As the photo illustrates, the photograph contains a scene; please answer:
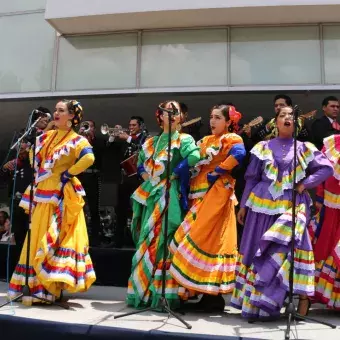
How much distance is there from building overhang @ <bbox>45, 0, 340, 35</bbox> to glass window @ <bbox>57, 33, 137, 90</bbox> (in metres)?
0.19

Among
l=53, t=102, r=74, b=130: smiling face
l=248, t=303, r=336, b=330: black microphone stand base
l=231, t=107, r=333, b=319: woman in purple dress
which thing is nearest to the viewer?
l=248, t=303, r=336, b=330: black microphone stand base

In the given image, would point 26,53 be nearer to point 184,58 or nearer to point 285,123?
point 184,58

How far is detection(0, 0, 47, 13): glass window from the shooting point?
7.57 m

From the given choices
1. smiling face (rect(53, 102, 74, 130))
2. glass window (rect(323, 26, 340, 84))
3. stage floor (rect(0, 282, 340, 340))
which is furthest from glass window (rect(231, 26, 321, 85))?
stage floor (rect(0, 282, 340, 340))

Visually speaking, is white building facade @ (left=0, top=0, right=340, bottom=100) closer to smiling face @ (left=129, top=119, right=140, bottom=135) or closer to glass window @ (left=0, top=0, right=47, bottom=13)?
glass window @ (left=0, top=0, right=47, bottom=13)

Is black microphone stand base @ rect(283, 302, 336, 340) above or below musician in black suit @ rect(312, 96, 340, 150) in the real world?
below

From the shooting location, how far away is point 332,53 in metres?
6.66

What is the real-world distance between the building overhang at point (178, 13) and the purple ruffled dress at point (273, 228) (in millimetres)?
3463

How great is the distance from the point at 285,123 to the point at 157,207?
1.28 meters

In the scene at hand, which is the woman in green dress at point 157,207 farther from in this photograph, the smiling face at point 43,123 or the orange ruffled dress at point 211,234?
the smiling face at point 43,123

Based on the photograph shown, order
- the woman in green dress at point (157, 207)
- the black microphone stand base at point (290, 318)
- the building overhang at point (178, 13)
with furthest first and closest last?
the building overhang at point (178, 13)
the woman in green dress at point (157, 207)
the black microphone stand base at point (290, 318)

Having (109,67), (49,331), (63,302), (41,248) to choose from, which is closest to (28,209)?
(41,248)

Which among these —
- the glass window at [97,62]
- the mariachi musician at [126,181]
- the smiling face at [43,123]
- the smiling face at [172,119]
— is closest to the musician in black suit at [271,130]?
the smiling face at [172,119]

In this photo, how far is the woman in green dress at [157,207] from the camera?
3793 millimetres
